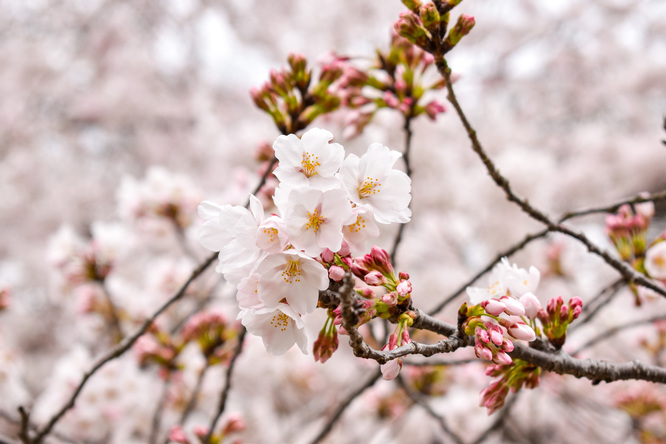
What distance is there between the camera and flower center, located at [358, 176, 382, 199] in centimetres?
54

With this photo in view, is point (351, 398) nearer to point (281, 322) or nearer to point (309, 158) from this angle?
point (281, 322)

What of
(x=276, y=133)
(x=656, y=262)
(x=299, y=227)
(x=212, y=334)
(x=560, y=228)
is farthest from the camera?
(x=276, y=133)

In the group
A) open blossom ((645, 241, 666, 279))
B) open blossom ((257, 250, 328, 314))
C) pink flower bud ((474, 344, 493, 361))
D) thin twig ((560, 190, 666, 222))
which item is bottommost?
open blossom ((257, 250, 328, 314))

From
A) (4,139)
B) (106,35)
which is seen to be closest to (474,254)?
(4,139)

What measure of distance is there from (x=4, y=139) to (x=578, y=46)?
29.0ft

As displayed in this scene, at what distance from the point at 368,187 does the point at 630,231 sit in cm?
78

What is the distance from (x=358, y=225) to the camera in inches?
20.0

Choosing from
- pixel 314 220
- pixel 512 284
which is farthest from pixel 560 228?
pixel 314 220

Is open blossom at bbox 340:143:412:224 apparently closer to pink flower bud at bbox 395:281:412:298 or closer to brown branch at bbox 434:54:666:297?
pink flower bud at bbox 395:281:412:298

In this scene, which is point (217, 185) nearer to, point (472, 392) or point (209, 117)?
point (209, 117)

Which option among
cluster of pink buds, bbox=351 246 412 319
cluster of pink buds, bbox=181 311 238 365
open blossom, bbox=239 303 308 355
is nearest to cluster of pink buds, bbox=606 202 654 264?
cluster of pink buds, bbox=351 246 412 319

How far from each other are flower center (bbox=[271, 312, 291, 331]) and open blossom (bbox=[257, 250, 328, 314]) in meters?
0.05

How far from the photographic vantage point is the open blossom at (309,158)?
1.66 ft

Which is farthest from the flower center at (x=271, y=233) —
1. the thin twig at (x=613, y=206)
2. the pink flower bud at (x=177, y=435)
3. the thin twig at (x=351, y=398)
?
the pink flower bud at (x=177, y=435)
